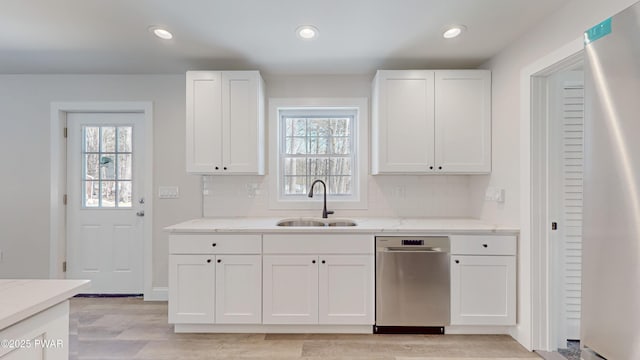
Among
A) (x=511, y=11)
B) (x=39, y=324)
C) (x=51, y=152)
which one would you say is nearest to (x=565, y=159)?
(x=511, y=11)

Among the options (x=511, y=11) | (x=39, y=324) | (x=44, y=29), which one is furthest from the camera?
(x=44, y=29)

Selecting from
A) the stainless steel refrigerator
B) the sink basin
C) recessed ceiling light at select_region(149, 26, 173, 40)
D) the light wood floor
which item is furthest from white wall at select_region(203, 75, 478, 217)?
the stainless steel refrigerator

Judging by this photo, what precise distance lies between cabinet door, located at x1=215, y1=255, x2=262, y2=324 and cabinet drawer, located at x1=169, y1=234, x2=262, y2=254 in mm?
55

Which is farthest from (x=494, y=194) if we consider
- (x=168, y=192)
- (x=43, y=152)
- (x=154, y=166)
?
(x=43, y=152)

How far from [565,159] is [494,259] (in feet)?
2.92

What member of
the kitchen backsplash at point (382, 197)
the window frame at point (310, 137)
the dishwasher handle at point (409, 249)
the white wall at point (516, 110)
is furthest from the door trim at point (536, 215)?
the window frame at point (310, 137)

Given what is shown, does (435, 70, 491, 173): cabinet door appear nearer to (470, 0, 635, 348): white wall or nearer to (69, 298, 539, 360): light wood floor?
(470, 0, 635, 348): white wall

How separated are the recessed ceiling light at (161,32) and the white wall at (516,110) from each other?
2649mm

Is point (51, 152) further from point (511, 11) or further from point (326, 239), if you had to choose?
point (511, 11)

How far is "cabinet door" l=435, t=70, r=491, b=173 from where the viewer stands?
273 centimetres

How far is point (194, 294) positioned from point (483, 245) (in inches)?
89.6

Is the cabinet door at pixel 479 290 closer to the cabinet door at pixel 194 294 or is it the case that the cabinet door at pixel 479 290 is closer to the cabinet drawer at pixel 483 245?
the cabinet drawer at pixel 483 245

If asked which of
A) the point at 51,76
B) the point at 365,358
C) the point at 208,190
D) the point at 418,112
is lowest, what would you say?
the point at 365,358

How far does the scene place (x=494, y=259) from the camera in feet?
7.80
